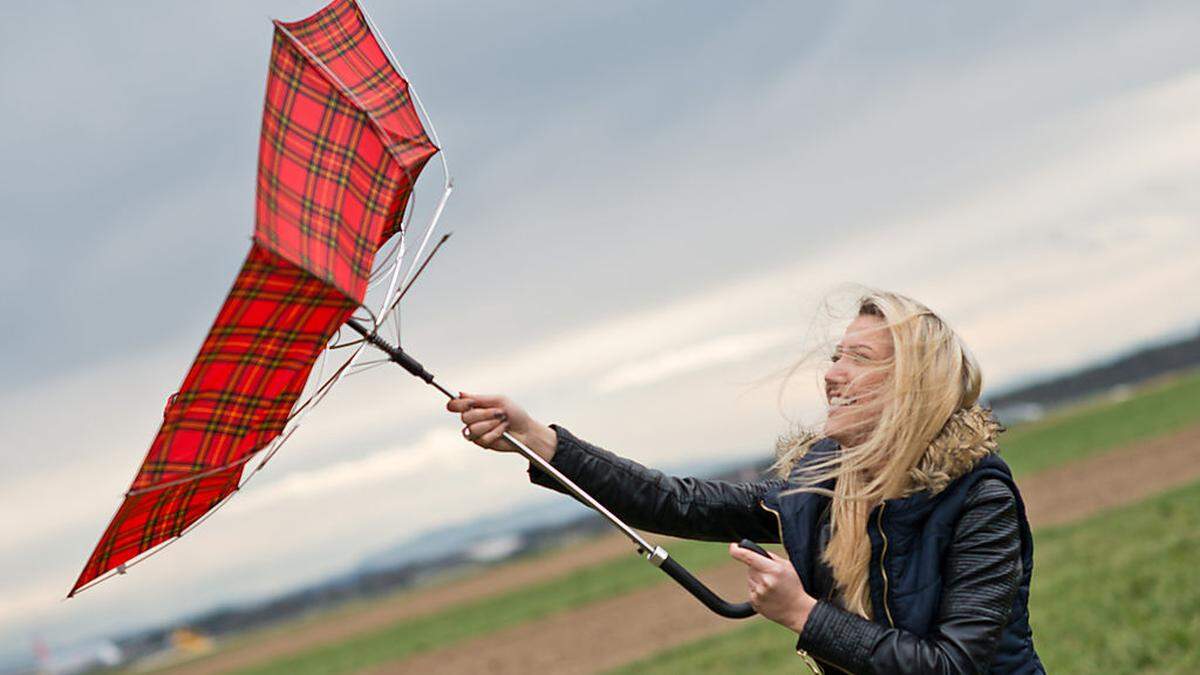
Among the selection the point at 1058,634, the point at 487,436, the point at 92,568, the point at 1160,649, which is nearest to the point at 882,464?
the point at 487,436

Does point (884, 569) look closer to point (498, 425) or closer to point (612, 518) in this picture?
point (612, 518)

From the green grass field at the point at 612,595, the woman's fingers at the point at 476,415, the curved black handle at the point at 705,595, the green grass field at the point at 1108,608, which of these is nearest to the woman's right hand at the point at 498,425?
the woman's fingers at the point at 476,415

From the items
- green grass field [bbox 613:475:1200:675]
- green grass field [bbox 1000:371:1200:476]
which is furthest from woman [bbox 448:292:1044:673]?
green grass field [bbox 1000:371:1200:476]

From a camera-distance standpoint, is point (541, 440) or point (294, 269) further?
point (541, 440)

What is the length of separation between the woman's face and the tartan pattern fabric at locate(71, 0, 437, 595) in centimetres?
112

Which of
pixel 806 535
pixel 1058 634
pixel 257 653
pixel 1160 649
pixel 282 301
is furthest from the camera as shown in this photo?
pixel 257 653

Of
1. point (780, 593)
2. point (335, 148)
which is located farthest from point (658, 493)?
point (335, 148)

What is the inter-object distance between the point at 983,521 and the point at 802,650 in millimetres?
499

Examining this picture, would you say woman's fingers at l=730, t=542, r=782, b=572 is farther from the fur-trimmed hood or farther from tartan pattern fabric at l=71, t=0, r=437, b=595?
tartan pattern fabric at l=71, t=0, r=437, b=595

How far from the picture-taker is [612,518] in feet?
9.86

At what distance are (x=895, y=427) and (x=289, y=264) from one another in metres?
1.36

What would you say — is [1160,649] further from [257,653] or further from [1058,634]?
[257,653]

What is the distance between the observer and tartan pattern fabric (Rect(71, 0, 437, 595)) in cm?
→ 240

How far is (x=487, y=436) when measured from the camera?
10.2ft
